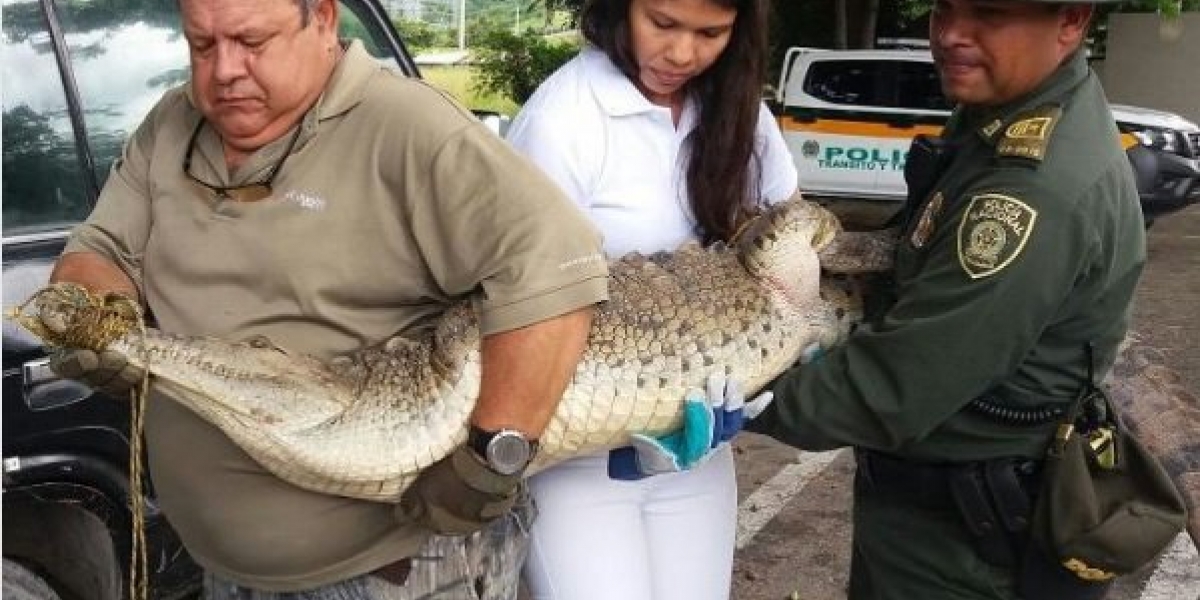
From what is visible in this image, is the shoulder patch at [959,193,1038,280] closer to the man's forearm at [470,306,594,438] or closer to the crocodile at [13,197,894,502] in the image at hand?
the crocodile at [13,197,894,502]

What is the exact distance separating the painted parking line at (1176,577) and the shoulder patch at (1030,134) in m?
2.76

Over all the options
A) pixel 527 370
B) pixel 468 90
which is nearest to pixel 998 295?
pixel 527 370

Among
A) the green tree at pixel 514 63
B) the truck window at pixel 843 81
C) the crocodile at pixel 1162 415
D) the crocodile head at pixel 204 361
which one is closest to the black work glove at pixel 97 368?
the crocodile head at pixel 204 361

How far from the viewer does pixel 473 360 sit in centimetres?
194

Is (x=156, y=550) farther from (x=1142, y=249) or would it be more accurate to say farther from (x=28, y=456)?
(x=1142, y=249)

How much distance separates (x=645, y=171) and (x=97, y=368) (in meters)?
1.07

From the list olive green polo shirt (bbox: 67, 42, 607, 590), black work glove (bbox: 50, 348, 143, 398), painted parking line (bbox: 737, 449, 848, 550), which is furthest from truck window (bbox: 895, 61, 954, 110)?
black work glove (bbox: 50, 348, 143, 398)

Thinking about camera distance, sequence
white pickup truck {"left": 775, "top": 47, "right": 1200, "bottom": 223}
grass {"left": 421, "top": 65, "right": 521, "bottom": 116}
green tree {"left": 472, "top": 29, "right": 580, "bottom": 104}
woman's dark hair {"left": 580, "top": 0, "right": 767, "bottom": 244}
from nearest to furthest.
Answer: woman's dark hair {"left": 580, "top": 0, "right": 767, "bottom": 244}
white pickup truck {"left": 775, "top": 47, "right": 1200, "bottom": 223}
grass {"left": 421, "top": 65, "right": 521, "bottom": 116}
green tree {"left": 472, "top": 29, "right": 580, "bottom": 104}

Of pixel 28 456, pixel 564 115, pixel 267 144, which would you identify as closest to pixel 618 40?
pixel 564 115

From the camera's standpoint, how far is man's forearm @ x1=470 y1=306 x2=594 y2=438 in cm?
185

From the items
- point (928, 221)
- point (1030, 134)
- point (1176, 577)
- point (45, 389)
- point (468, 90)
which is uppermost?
point (1030, 134)

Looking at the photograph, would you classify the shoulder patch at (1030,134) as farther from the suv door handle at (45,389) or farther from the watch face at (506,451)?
the suv door handle at (45,389)

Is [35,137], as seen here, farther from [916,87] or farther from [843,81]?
[843,81]

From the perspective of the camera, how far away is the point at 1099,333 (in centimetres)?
225
